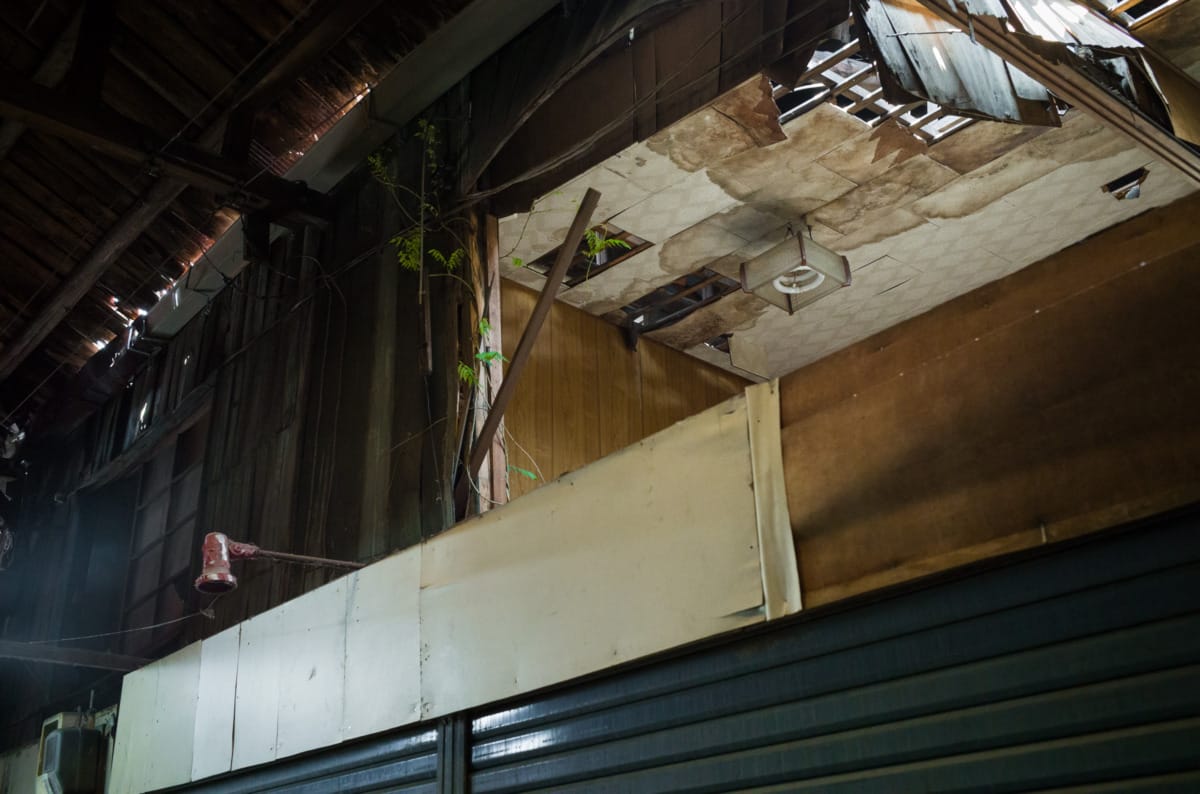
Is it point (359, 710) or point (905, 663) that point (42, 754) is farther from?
point (905, 663)

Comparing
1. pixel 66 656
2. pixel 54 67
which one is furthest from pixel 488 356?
pixel 54 67

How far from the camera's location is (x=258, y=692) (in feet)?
21.7

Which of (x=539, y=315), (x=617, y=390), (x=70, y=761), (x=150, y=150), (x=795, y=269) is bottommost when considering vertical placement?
Answer: (x=70, y=761)

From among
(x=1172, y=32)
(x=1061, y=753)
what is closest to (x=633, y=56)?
(x=1172, y=32)

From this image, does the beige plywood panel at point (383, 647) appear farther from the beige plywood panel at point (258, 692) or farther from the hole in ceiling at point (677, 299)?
the hole in ceiling at point (677, 299)

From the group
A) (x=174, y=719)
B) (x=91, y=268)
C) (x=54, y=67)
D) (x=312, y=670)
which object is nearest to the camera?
(x=312, y=670)

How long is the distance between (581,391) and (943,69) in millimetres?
4697

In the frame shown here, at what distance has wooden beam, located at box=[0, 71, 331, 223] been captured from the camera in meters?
7.41

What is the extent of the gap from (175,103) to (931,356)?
7.07 m

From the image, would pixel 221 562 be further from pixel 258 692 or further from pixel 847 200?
pixel 847 200

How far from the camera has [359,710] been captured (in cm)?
588

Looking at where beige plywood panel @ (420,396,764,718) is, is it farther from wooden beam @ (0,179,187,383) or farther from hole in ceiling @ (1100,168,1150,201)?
hole in ceiling @ (1100,168,1150,201)

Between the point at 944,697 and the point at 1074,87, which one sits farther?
the point at 1074,87

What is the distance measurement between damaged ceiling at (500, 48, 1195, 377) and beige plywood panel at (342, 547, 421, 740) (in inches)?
120
